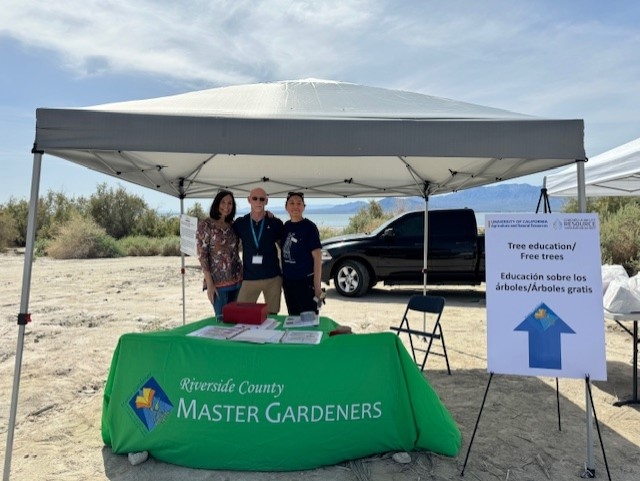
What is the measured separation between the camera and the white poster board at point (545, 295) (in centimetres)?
278

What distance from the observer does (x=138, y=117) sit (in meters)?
2.82

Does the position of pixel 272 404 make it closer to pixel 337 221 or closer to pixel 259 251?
pixel 259 251

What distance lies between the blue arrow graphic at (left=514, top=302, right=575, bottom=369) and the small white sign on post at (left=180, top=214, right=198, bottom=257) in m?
3.70

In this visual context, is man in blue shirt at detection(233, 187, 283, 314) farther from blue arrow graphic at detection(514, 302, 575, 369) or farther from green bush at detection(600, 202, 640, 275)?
green bush at detection(600, 202, 640, 275)

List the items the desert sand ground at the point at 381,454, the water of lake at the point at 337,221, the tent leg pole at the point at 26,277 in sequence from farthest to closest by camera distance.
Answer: the water of lake at the point at 337,221 < the desert sand ground at the point at 381,454 < the tent leg pole at the point at 26,277

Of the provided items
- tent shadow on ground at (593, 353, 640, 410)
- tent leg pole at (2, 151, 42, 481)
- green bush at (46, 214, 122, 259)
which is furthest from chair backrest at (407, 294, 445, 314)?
green bush at (46, 214, 122, 259)

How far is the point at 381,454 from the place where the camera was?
3.01m

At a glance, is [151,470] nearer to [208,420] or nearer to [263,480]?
[208,420]

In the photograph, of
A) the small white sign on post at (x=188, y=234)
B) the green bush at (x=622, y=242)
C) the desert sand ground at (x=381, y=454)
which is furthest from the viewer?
the green bush at (x=622, y=242)

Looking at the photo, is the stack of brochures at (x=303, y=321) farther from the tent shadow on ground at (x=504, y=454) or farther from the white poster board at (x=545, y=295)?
the white poster board at (x=545, y=295)

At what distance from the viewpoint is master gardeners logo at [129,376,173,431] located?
2912 millimetres

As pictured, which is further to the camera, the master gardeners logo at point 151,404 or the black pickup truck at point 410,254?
the black pickup truck at point 410,254

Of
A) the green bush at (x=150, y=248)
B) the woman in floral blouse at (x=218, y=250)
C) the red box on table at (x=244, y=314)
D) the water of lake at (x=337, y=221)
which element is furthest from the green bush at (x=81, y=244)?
the red box on table at (x=244, y=314)

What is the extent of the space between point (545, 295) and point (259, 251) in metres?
2.47
